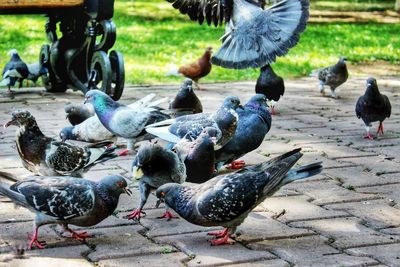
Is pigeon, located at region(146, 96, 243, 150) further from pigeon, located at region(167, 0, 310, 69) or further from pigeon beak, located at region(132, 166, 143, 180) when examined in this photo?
pigeon, located at region(167, 0, 310, 69)

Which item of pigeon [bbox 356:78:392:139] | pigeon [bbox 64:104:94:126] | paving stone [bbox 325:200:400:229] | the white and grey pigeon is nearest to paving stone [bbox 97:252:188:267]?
paving stone [bbox 325:200:400:229]

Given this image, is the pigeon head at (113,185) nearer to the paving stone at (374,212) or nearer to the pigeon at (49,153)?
the pigeon at (49,153)

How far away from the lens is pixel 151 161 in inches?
210

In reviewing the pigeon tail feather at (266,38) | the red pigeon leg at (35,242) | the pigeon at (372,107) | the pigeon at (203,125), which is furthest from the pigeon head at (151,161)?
the pigeon at (372,107)

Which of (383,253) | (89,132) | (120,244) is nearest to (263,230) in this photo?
(383,253)

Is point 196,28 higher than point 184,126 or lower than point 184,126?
lower

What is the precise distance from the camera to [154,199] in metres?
5.79

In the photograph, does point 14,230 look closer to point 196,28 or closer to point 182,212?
point 182,212

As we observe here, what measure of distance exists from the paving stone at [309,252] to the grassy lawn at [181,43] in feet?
21.4

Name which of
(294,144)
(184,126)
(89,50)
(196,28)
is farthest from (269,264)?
(196,28)

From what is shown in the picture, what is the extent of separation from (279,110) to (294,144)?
5.84ft

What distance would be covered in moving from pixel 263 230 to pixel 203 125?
4.39ft

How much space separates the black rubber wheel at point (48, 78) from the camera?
1023cm

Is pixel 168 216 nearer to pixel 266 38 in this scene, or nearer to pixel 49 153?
pixel 49 153
